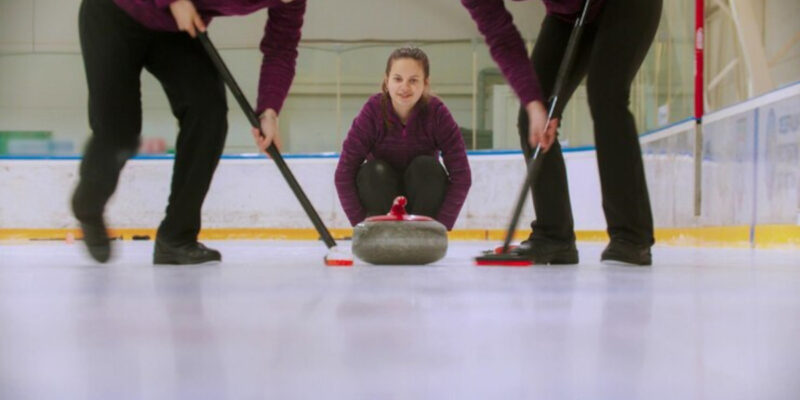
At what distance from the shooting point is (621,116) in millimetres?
1617

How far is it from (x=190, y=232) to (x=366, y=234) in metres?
0.37

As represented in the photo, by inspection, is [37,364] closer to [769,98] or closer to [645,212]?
[645,212]

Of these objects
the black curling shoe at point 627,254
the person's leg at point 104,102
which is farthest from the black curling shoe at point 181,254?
the black curling shoe at point 627,254

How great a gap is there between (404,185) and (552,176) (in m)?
0.76

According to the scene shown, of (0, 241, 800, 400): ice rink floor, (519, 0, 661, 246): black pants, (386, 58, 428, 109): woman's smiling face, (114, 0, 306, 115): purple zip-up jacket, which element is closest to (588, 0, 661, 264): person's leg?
(519, 0, 661, 246): black pants

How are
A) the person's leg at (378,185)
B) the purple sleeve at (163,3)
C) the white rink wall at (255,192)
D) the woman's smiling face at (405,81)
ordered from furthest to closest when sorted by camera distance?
the white rink wall at (255,192), the person's leg at (378,185), the woman's smiling face at (405,81), the purple sleeve at (163,3)

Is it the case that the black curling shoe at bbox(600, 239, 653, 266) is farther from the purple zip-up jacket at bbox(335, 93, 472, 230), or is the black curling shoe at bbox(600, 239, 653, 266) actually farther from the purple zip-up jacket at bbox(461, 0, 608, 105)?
the purple zip-up jacket at bbox(335, 93, 472, 230)

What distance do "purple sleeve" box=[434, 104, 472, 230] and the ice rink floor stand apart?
1.32m

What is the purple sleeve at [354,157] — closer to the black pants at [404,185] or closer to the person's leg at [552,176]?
the black pants at [404,185]

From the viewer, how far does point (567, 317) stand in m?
0.74

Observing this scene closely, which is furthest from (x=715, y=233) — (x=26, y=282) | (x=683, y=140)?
(x=26, y=282)

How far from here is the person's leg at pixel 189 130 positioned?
1.68 metres

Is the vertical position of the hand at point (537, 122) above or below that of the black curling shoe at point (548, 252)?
above

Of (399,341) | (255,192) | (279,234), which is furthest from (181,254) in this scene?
(255,192)
